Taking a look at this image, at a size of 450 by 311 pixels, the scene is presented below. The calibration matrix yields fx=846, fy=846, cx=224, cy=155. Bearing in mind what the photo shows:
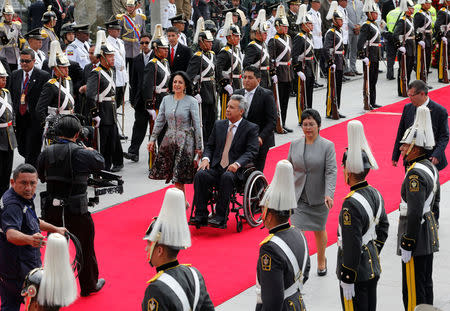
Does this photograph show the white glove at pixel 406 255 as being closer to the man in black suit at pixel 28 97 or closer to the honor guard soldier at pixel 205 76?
the man in black suit at pixel 28 97

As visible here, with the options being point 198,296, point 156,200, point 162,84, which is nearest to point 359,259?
point 198,296

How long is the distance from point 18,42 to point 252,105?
6.61 meters

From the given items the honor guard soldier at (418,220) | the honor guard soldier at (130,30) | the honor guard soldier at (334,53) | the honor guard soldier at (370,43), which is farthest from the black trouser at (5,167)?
the honor guard soldier at (370,43)

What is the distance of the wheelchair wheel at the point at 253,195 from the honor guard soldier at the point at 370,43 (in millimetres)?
7059

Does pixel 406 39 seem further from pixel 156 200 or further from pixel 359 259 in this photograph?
pixel 359 259

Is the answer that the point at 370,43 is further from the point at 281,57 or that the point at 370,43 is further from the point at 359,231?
the point at 359,231

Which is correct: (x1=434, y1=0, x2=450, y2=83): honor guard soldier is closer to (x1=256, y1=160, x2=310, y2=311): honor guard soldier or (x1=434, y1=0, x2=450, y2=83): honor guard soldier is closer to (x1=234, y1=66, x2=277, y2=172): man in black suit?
(x1=234, y1=66, x2=277, y2=172): man in black suit

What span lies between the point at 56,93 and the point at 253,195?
10.1 feet

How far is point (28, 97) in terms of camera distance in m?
11.9

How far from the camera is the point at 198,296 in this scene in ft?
15.7

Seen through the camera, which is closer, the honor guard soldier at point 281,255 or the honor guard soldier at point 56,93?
the honor guard soldier at point 281,255

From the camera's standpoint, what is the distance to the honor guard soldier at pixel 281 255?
524cm

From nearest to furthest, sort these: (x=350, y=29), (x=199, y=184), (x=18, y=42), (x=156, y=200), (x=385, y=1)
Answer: (x=199, y=184), (x=156, y=200), (x=18, y=42), (x=350, y=29), (x=385, y=1)

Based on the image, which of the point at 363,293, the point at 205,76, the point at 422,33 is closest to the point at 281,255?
the point at 363,293
